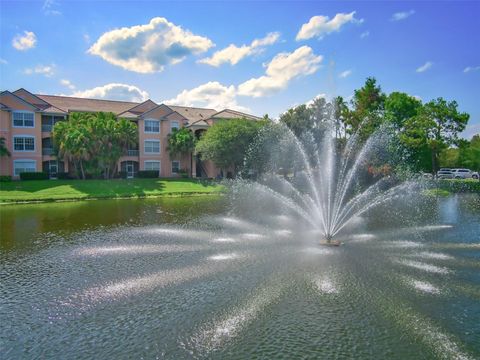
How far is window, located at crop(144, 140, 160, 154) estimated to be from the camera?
61.1 m


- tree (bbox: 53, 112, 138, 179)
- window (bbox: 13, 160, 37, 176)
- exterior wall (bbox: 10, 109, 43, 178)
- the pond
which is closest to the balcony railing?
tree (bbox: 53, 112, 138, 179)

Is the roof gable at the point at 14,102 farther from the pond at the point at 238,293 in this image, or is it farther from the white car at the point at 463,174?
the white car at the point at 463,174

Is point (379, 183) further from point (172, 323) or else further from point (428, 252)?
point (172, 323)

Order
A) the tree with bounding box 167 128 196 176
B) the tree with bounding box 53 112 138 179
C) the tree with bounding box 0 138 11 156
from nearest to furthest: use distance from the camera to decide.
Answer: the tree with bounding box 0 138 11 156 < the tree with bounding box 53 112 138 179 < the tree with bounding box 167 128 196 176

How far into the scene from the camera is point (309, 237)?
70.8ft

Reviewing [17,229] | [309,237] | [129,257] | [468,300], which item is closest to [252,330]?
[468,300]

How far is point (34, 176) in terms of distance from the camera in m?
50.7

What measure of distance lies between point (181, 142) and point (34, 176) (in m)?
21.4

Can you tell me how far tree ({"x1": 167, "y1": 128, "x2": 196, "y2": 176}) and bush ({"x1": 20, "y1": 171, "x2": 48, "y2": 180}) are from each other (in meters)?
18.8

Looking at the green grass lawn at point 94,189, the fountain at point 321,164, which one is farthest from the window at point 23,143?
the fountain at point 321,164

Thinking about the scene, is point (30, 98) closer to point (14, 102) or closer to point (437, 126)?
point (14, 102)

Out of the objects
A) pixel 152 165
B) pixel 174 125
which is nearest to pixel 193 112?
pixel 174 125

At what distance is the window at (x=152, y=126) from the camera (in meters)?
61.0

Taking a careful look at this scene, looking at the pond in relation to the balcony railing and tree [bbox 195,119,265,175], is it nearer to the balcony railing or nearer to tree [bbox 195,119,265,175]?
tree [bbox 195,119,265,175]
